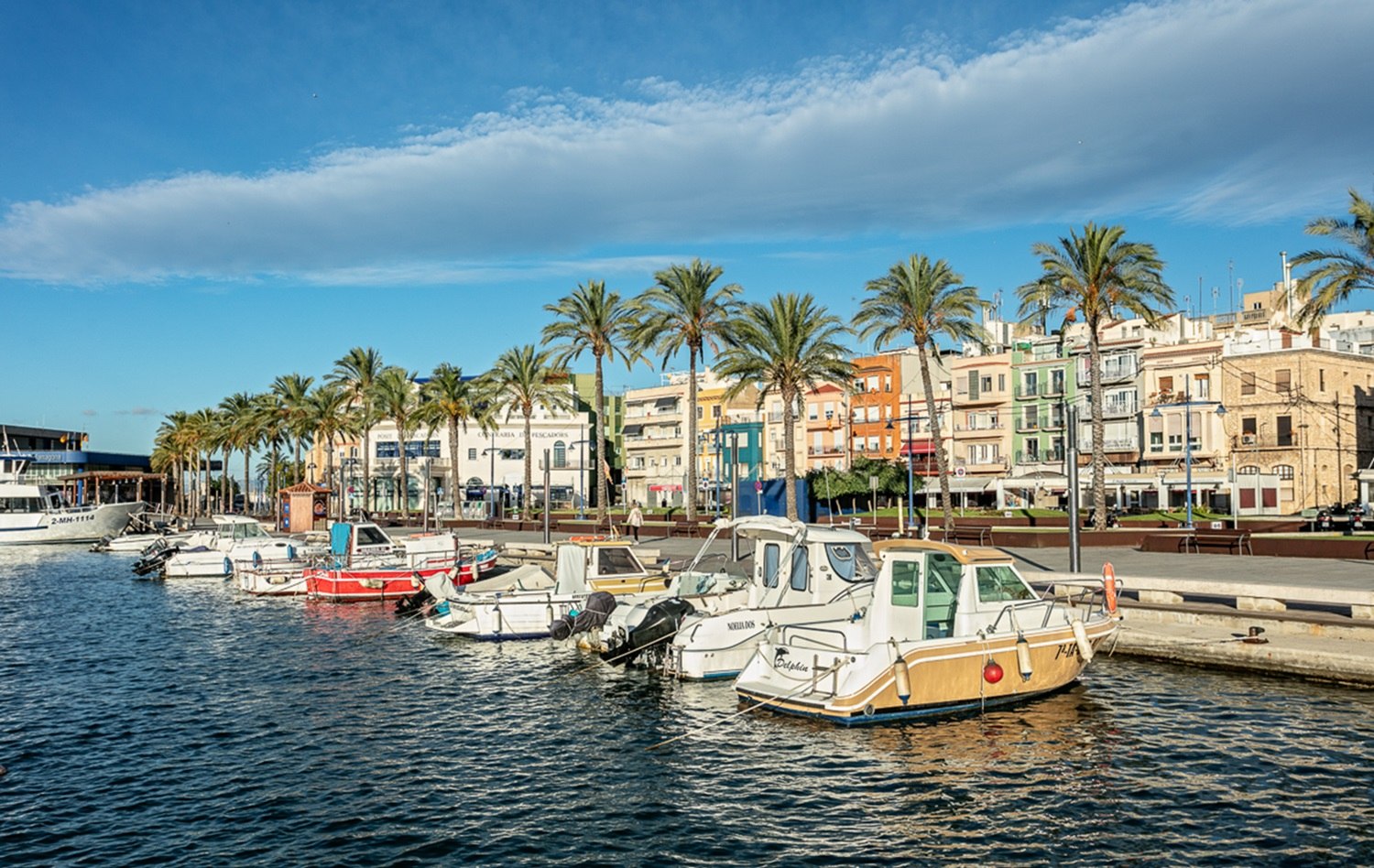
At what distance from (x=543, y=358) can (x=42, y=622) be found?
1525 inches

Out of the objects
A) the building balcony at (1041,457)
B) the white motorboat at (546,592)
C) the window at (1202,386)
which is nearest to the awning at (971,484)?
the building balcony at (1041,457)

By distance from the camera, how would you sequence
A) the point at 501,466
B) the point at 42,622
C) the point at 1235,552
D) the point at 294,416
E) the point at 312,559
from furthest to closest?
the point at 501,466 → the point at 294,416 → the point at 312,559 → the point at 1235,552 → the point at 42,622

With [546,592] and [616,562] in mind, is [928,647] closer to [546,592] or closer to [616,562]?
[546,592]

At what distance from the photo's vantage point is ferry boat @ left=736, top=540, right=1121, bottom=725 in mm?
18688

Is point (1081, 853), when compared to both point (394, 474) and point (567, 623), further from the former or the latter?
point (394, 474)

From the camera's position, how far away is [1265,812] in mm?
14242

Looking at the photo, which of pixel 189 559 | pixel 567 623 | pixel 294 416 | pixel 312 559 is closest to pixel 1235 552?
pixel 567 623

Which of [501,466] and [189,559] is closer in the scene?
[189,559]

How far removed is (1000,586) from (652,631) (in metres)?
7.81

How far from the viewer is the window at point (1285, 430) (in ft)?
235

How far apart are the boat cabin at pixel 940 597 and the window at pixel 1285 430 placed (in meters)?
61.1

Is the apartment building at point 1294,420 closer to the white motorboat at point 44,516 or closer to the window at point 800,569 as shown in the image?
the window at point 800,569

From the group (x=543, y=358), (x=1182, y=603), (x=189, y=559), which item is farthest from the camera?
(x=543, y=358)

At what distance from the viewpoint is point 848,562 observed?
2472 cm
